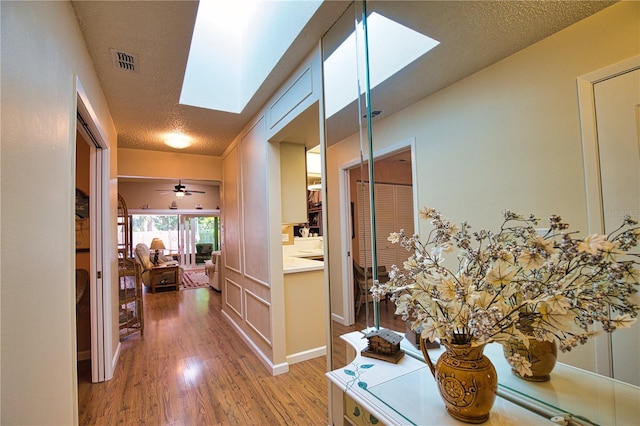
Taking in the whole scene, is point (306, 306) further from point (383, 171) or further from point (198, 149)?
point (198, 149)

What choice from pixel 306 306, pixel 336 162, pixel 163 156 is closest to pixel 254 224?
pixel 306 306

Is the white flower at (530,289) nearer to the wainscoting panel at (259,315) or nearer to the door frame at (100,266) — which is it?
the wainscoting panel at (259,315)

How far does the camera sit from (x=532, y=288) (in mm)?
789

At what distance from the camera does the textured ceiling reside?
0.97 metres

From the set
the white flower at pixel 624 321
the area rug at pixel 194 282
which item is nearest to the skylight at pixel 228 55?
the white flower at pixel 624 321

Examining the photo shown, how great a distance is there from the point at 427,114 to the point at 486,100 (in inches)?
10.3

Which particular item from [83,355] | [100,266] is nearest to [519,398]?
[100,266]

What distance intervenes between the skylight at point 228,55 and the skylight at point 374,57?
2.10 ft

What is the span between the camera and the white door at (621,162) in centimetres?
71

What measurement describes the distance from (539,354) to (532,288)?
0.85 ft

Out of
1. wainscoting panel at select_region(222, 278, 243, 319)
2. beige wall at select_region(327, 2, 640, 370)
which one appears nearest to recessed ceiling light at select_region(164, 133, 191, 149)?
wainscoting panel at select_region(222, 278, 243, 319)

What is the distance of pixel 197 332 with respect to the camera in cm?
376

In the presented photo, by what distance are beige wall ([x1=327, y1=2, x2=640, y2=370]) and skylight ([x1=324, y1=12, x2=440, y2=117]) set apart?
360mm

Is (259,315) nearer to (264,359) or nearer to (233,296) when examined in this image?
(264,359)
